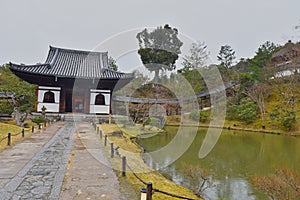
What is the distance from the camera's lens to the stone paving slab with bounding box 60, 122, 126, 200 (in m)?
4.22

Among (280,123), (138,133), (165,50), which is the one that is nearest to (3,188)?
(138,133)

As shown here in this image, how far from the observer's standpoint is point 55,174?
530 centimetres

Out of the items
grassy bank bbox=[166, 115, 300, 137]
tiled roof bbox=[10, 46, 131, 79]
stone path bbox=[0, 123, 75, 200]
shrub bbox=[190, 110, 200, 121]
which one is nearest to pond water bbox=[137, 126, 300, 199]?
stone path bbox=[0, 123, 75, 200]

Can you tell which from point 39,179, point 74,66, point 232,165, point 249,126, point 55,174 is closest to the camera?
point 39,179

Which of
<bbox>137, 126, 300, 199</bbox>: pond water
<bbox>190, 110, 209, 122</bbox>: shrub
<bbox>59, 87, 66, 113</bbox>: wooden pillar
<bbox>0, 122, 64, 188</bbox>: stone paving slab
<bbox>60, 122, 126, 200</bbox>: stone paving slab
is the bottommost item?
<bbox>137, 126, 300, 199</bbox>: pond water

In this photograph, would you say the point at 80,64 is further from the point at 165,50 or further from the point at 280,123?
the point at 280,123

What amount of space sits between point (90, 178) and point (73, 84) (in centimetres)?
1635

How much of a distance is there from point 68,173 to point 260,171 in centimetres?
630

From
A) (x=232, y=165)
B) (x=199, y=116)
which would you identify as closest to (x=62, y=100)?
(x=199, y=116)

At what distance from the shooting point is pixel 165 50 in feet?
101

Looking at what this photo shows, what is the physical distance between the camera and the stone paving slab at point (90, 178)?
4223mm

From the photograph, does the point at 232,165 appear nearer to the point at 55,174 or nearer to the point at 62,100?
the point at 55,174

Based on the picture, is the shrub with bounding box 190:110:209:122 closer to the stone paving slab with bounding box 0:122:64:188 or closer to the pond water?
the pond water

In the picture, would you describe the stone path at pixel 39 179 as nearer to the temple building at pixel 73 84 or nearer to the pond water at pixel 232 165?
the pond water at pixel 232 165
